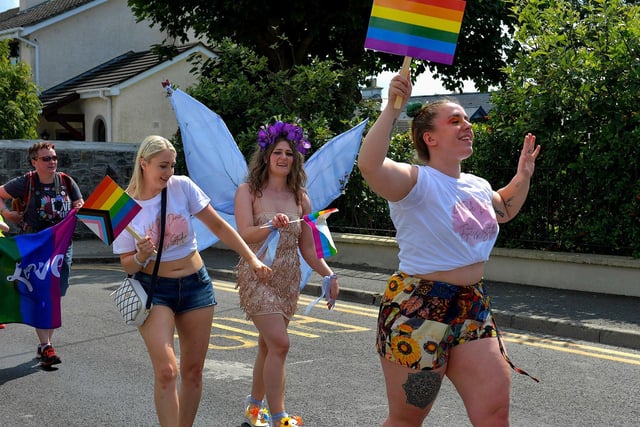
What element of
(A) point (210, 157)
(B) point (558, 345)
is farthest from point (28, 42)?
(A) point (210, 157)

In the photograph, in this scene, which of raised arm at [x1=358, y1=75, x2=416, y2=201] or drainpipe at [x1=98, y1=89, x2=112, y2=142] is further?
drainpipe at [x1=98, y1=89, x2=112, y2=142]

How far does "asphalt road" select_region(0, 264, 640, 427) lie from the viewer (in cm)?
571

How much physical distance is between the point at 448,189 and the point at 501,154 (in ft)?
28.6

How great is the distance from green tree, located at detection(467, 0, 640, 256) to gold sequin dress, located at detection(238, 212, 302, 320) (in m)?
6.38

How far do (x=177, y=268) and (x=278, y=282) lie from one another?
2.63 ft

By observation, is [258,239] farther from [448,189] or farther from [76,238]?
[76,238]

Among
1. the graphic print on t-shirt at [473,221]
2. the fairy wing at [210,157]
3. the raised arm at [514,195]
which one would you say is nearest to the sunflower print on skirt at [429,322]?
the graphic print on t-shirt at [473,221]

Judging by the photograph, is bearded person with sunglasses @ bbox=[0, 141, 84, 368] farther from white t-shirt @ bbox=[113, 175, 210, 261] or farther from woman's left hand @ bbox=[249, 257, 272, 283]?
woman's left hand @ bbox=[249, 257, 272, 283]

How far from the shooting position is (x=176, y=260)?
189 inches

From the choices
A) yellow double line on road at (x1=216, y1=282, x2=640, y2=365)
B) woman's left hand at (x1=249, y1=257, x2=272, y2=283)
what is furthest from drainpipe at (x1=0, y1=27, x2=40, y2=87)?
woman's left hand at (x1=249, y1=257, x2=272, y2=283)

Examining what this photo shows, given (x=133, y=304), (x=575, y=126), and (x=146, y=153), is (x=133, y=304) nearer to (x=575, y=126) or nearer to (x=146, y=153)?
(x=146, y=153)

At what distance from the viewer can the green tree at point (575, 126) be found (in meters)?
10.8

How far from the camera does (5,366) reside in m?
7.22

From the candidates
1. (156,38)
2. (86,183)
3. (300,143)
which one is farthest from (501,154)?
(156,38)
